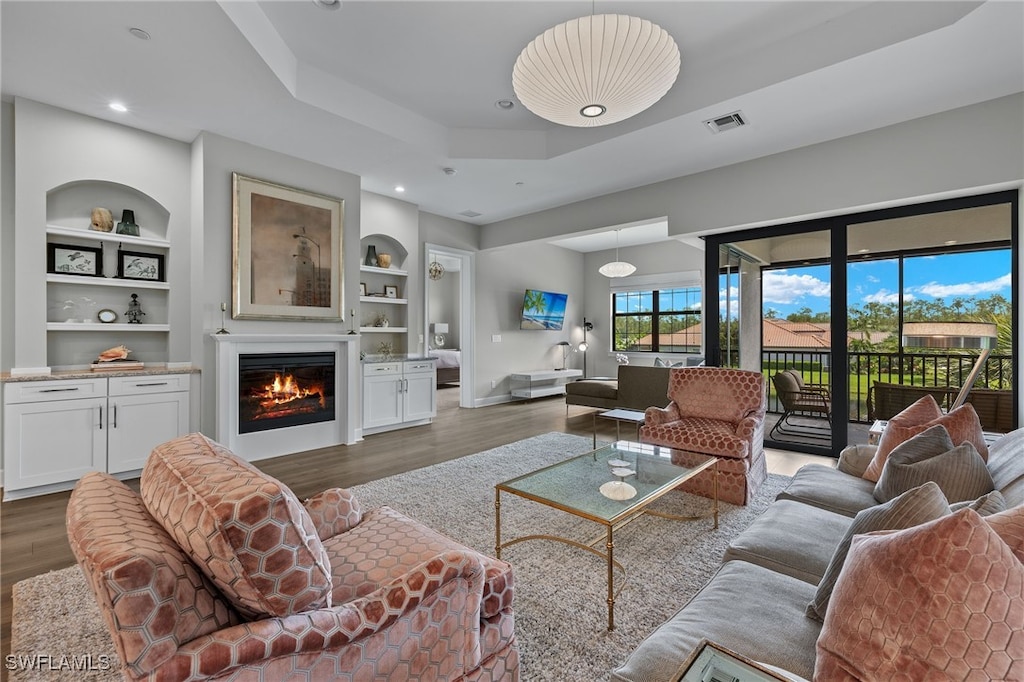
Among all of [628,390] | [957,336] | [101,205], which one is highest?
[101,205]

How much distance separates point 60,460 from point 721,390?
16.8 feet

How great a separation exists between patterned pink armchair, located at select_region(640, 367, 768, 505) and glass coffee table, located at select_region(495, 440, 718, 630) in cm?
30

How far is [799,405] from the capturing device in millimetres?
4621

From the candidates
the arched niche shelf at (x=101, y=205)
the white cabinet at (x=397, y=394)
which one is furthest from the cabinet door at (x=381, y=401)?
the arched niche shelf at (x=101, y=205)

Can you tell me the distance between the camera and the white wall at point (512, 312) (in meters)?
7.44

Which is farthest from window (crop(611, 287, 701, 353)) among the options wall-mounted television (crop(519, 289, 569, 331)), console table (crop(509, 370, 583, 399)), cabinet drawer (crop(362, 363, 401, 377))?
cabinet drawer (crop(362, 363, 401, 377))

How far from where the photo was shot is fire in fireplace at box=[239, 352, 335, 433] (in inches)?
164

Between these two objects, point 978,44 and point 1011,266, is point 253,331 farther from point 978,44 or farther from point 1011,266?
point 1011,266

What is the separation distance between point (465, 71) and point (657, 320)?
22.7 feet

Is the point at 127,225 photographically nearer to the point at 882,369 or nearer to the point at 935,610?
the point at 935,610

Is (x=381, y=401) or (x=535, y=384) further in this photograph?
(x=535, y=384)

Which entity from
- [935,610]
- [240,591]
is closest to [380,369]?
[240,591]

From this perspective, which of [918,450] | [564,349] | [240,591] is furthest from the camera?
[564,349]

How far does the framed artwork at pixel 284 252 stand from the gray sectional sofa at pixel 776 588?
4.25 meters
